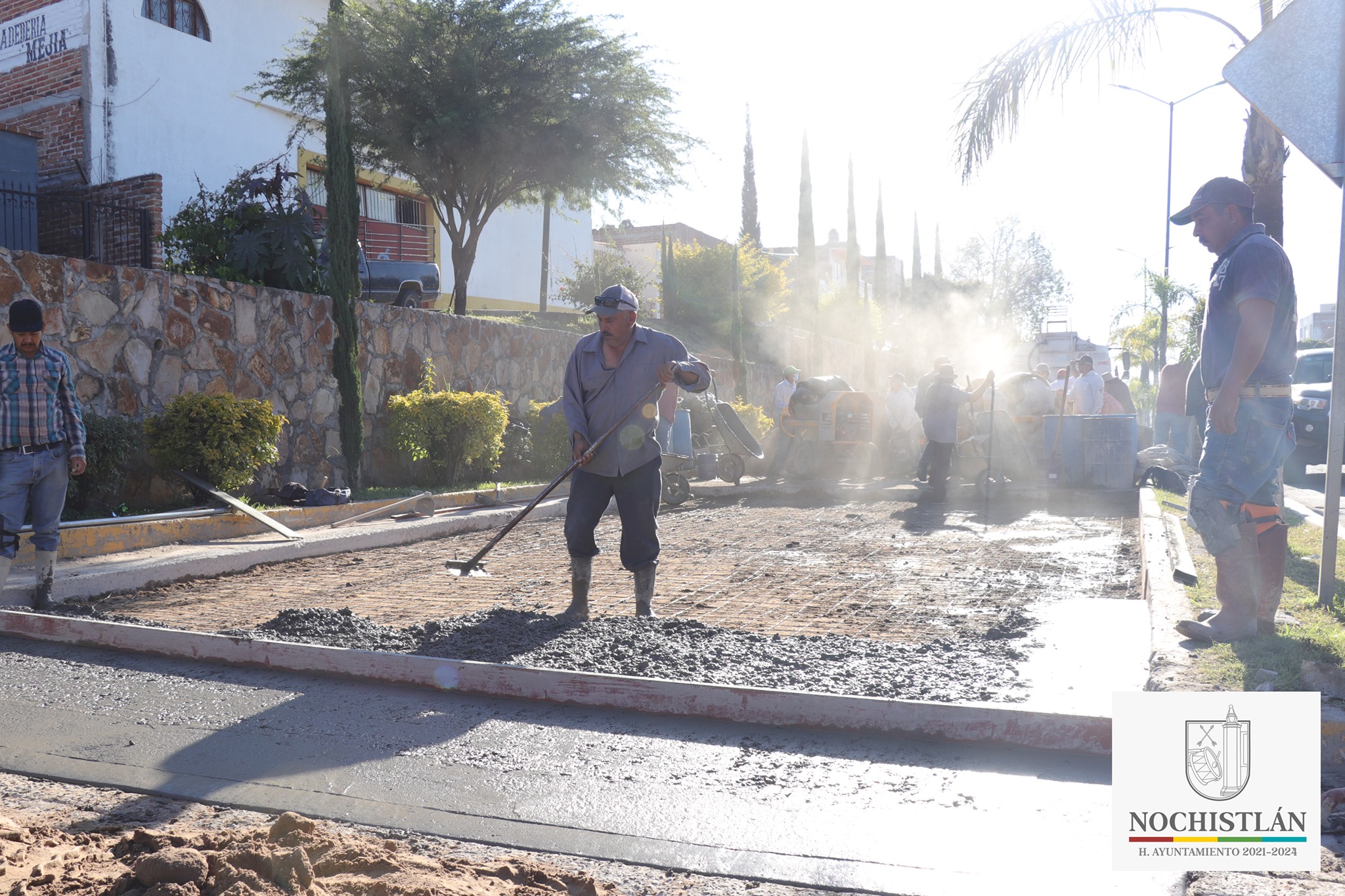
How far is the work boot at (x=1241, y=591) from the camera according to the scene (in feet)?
14.4

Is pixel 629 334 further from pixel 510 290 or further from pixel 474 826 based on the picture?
pixel 510 290

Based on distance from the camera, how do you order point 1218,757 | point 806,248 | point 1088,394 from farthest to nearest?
point 806,248, point 1088,394, point 1218,757

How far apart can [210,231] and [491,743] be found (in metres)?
11.2

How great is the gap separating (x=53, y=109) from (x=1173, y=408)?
1786 cm

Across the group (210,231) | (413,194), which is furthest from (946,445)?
(413,194)

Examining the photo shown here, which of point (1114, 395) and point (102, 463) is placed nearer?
point (102, 463)

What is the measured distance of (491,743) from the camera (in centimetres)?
379

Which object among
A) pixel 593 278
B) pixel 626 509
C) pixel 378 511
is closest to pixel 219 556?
pixel 378 511

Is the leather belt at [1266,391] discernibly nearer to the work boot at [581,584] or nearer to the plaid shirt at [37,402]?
the work boot at [581,584]

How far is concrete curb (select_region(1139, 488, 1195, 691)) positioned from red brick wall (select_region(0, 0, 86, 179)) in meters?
16.7

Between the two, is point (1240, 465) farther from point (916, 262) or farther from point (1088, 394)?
point (916, 262)

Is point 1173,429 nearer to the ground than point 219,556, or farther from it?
farther from it

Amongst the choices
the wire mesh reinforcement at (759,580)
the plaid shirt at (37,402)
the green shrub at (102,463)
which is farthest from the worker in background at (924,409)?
the plaid shirt at (37,402)

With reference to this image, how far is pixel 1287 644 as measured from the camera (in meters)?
4.21
